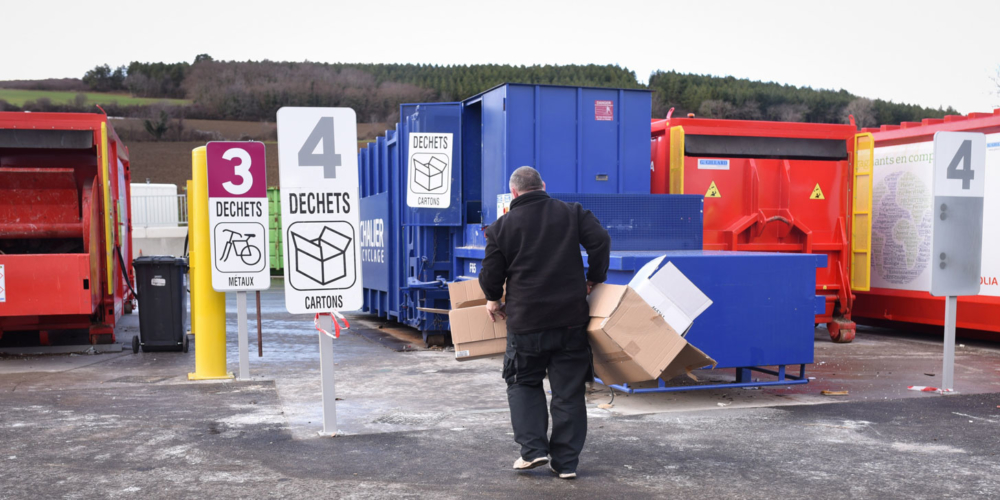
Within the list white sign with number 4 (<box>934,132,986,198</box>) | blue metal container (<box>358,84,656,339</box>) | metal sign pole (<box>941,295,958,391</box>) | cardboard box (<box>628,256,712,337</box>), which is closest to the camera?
cardboard box (<box>628,256,712,337</box>)

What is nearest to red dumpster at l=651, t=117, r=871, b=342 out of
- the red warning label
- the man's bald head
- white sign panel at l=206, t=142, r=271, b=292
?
the red warning label

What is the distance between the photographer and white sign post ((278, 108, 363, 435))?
243 inches

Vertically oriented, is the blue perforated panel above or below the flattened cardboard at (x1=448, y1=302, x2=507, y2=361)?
above

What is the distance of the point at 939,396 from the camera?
7.54 meters

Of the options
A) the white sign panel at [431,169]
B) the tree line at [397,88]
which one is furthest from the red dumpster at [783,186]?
the tree line at [397,88]

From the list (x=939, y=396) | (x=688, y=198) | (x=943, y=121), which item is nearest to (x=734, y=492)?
(x=939, y=396)

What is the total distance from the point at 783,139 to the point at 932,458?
A: 7468mm

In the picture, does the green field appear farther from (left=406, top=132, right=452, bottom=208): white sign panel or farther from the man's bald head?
the man's bald head

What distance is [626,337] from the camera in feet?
17.3

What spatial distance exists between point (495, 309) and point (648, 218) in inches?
149

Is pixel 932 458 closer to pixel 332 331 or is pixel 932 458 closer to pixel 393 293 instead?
→ pixel 332 331

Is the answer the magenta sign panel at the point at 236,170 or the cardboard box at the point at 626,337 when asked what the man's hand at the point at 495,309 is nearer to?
the cardboard box at the point at 626,337

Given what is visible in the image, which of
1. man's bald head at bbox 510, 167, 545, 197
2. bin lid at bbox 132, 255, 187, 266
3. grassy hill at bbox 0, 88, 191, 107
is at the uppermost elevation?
grassy hill at bbox 0, 88, 191, 107

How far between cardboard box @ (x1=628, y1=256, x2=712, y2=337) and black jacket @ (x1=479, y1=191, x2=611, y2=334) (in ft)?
3.48
